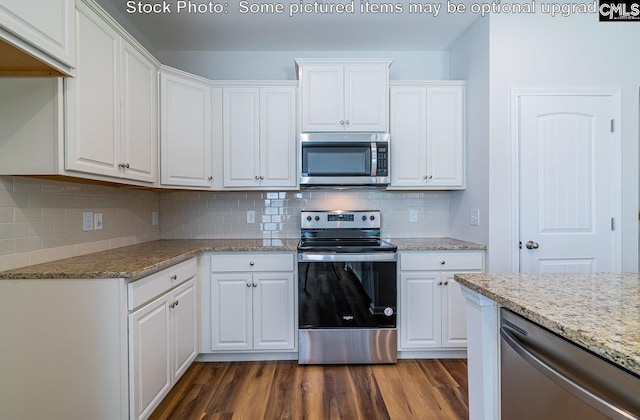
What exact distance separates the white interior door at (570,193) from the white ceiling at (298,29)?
1068 mm

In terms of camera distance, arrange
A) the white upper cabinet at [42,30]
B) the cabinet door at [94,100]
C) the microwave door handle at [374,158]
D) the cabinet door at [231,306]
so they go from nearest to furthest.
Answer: the white upper cabinet at [42,30] → the cabinet door at [94,100] → the cabinet door at [231,306] → the microwave door handle at [374,158]

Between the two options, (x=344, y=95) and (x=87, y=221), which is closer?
(x=87, y=221)

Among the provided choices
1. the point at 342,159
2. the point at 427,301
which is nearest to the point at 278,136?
the point at 342,159

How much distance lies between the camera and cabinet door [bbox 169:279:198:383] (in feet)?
6.52

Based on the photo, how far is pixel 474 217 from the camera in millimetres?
2570

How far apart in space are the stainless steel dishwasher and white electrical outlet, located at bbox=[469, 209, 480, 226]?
5.21 ft

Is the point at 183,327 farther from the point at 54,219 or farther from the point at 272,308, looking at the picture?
the point at 54,219

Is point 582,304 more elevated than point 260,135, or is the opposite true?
point 260,135

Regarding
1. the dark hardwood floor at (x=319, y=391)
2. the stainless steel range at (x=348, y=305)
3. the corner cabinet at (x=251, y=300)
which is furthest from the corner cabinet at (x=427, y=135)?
the dark hardwood floor at (x=319, y=391)

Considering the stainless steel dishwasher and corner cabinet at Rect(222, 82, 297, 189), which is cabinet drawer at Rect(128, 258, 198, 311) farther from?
the stainless steel dishwasher

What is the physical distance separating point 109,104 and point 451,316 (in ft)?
9.06

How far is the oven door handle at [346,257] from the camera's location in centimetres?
235

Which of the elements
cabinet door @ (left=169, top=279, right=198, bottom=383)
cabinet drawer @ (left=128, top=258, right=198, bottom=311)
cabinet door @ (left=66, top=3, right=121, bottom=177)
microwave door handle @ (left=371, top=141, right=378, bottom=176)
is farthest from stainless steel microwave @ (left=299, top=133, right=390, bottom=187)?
cabinet door @ (left=66, top=3, right=121, bottom=177)

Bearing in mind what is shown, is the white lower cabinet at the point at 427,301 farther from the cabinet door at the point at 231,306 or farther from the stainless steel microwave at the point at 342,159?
the cabinet door at the point at 231,306
